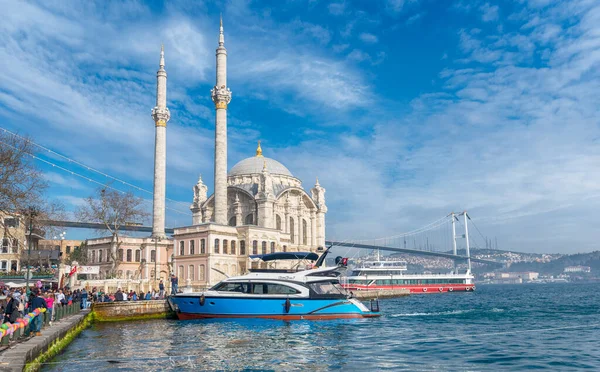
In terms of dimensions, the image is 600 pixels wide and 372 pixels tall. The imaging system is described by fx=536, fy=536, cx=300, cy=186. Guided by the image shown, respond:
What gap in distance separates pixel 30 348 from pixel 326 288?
52.6 feet

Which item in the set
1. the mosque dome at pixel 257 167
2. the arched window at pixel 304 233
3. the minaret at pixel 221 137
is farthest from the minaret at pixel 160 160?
the arched window at pixel 304 233

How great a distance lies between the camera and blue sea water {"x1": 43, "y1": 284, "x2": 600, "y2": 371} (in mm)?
14930

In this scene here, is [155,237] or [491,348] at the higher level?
[155,237]

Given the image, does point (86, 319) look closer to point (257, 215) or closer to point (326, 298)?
point (326, 298)

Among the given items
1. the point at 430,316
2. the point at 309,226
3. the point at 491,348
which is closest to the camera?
the point at 491,348

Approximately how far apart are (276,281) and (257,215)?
32.6 meters

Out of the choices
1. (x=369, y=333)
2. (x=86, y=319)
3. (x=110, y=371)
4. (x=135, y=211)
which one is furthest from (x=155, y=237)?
(x=110, y=371)

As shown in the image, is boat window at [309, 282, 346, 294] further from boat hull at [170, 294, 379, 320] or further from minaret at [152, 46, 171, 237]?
minaret at [152, 46, 171, 237]

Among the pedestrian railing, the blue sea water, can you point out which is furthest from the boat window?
the pedestrian railing

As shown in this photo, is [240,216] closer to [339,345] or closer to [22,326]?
[339,345]

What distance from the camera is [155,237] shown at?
5125 cm

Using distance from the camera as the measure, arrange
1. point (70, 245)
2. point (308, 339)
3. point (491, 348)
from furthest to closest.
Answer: point (70, 245), point (308, 339), point (491, 348)

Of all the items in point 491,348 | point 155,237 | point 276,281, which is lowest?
point 491,348

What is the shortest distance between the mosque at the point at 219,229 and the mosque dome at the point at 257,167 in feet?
5.04
